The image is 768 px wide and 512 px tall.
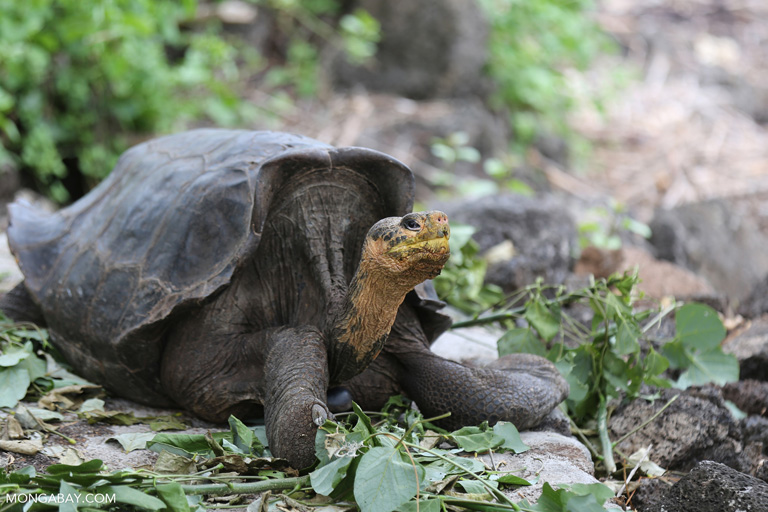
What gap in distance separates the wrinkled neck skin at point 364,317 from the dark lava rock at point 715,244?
3675 millimetres

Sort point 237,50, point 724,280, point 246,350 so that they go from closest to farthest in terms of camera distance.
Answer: point 246,350, point 724,280, point 237,50

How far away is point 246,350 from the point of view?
8.14ft

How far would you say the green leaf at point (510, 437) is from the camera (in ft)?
7.72

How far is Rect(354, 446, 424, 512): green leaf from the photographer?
5.92 ft

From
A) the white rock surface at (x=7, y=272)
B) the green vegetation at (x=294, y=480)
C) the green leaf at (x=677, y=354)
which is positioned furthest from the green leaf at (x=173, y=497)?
the white rock surface at (x=7, y=272)

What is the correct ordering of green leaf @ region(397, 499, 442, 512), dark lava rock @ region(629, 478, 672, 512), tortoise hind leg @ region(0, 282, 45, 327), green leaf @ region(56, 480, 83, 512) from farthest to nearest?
tortoise hind leg @ region(0, 282, 45, 327) → dark lava rock @ region(629, 478, 672, 512) → green leaf @ region(397, 499, 442, 512) → green leaf @ region(56, 480, 83, 512)

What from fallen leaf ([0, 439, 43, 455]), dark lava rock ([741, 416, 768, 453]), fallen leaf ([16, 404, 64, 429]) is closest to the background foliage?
fallen leaf ([16, 404, 64, 429])

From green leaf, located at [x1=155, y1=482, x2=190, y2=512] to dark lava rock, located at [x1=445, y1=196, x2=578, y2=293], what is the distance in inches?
102

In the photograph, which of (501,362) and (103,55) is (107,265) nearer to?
(501,362)

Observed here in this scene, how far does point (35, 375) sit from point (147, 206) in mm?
706

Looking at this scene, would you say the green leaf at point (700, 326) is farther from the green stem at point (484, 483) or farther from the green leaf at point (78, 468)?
the green leaf at point (78, 468)

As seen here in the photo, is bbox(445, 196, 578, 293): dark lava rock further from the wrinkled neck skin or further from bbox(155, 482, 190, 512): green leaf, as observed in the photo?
bbox(155, 482, 190, 512): green leaf

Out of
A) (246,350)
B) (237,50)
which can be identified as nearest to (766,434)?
(246,350)

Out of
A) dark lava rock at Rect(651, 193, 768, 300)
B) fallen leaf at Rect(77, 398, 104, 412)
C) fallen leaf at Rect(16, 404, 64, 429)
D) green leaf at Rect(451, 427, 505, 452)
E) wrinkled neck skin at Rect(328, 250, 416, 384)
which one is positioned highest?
wrinkled neck skin at Rect(328, 250, 416, 384)
